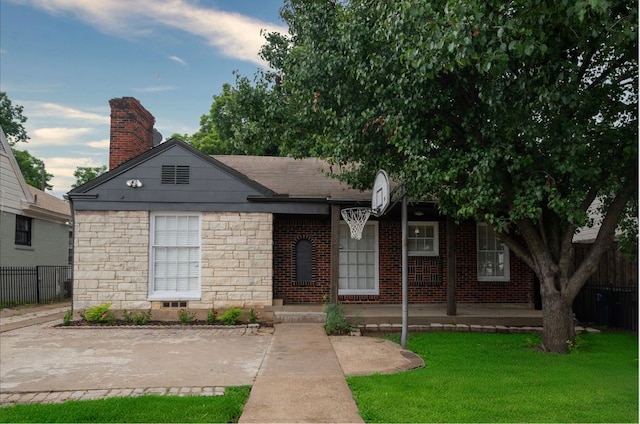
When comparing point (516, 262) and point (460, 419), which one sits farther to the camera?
point (516, 262)

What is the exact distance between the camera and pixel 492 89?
24.8 feet

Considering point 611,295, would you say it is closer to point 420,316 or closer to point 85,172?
point 420,316

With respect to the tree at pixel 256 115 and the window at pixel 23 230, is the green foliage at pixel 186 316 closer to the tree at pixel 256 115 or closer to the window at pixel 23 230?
the tree at pixel 256 115

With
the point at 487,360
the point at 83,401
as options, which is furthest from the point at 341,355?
the point at 83,401

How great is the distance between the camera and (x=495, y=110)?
25.4ft

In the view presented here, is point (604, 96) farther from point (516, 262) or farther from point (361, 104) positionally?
point (516, 262)

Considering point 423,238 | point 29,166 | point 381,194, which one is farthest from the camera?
point 29,166

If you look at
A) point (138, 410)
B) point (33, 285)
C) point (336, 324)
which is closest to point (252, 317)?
point (336, 324)

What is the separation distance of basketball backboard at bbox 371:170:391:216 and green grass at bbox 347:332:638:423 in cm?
252

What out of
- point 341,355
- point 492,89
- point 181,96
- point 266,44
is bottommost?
point 341,355

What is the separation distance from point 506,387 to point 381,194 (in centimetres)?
374

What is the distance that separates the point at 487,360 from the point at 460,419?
3.10 m

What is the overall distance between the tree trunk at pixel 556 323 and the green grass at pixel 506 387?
258 millimetres

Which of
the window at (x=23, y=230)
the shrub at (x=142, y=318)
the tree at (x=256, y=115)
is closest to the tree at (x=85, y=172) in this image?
the window at (x=23, y=230)
